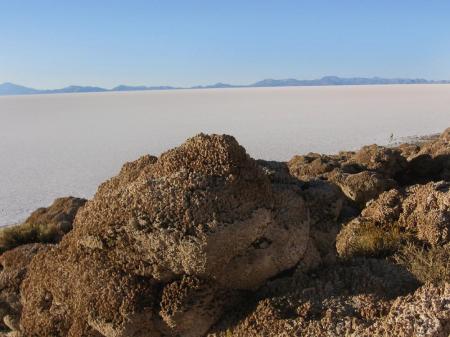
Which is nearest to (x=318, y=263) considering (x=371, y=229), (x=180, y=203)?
(x=180, y=203)

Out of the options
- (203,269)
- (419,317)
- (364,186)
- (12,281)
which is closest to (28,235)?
(12,281)

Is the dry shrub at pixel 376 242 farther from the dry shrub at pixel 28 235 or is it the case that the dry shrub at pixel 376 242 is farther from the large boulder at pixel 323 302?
the dry shrub at pixel 28 235

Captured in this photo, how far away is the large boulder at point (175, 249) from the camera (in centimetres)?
290

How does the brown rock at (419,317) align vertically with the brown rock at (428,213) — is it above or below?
above

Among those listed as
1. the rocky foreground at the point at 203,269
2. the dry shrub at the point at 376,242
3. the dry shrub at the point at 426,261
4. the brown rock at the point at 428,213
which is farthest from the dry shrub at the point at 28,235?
the dry shrub at the point at 426,261

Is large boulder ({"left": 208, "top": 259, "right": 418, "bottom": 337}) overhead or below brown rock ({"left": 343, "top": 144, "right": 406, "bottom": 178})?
overhead

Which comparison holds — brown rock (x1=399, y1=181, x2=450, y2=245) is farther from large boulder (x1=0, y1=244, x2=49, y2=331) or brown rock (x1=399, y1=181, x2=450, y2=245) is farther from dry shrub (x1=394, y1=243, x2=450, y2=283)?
large boulder (x1=0, y1=244, x2=49, y2=331)

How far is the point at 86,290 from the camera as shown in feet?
9.92

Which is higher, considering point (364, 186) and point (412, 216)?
point (412, 216)

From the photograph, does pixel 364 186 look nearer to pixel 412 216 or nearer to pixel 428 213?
pixel 412 216

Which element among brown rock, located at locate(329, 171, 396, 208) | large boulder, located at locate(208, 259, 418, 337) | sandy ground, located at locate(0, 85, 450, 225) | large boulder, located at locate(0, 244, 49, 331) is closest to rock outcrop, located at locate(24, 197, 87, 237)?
large boulder, located at locate(0, 244, 49, 331)

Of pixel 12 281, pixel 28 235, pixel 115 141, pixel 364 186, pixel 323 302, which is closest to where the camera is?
pixel 323 302

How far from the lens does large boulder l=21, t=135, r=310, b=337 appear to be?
2.90 m

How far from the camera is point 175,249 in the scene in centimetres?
290
